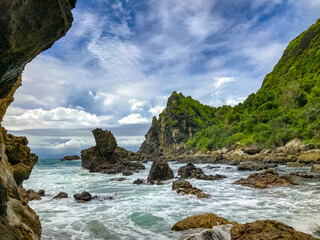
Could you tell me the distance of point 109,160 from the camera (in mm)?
53312

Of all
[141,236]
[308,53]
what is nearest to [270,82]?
[308,53]

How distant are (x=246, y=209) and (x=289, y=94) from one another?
237 feet

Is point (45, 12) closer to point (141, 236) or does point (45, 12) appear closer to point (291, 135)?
point (141, 236)

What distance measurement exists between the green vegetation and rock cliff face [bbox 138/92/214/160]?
695 millimetres

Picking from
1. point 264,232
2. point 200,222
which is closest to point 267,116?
point 200,222

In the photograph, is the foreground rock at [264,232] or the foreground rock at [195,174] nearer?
the foreground rock at [264,232]

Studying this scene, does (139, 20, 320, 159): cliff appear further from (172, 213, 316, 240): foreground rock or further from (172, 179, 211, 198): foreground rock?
(172, 213, 316, 240): foreground rock

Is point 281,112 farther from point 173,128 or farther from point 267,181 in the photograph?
point 173,128

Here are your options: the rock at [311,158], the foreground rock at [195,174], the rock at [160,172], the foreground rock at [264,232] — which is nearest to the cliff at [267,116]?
the rock at [311,158]

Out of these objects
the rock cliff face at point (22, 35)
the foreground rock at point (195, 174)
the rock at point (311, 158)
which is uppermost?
the rock cliff face at point (22, 35)

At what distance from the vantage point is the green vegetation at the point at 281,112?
56.6 metres

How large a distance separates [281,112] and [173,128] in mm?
79207

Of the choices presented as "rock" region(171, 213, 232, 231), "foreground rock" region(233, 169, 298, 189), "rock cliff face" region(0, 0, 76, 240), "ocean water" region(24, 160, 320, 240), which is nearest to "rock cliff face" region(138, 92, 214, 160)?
"foreground rock" region(233, 169, 298, 189)

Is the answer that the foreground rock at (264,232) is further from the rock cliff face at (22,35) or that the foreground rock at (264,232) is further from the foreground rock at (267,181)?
the foreground rock at (267,181)
